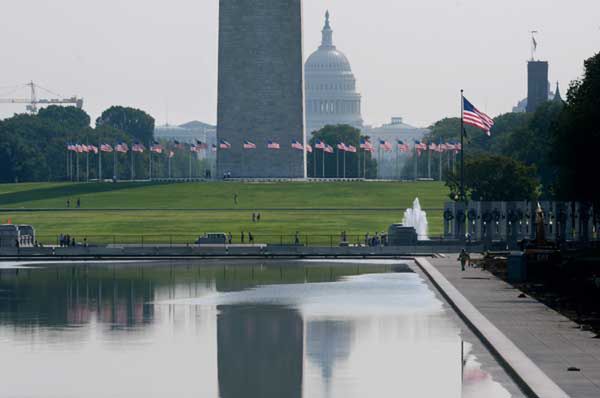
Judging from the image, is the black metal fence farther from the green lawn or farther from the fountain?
the fountain

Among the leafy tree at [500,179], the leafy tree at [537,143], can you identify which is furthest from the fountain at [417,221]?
the leafy tree at [537,143]

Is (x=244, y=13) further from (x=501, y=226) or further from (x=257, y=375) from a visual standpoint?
(x=257, y=375)

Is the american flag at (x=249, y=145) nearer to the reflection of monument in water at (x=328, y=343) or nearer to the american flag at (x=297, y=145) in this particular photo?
the american flag at (x=297, y=145)

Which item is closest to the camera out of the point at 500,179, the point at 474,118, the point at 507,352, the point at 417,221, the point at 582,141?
the point at 507,352

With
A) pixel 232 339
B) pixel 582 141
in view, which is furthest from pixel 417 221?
pixel 232 339

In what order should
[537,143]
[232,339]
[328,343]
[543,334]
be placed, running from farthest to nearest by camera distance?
[537,143], [232,339], [543,334], [328,343]

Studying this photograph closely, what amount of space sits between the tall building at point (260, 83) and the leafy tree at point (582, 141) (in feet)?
244

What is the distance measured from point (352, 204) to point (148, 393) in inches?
4798

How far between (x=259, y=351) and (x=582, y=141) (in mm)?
46739

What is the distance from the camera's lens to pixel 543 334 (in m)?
42.5

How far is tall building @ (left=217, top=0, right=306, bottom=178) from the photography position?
166000 millimetres

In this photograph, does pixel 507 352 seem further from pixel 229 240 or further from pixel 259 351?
pixel 229 240

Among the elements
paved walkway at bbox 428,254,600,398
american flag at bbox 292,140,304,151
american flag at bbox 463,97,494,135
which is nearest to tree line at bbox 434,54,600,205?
american flag at bbox 463,97,494,135

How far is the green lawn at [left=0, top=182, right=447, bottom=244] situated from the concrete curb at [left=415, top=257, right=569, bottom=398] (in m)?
55.5
